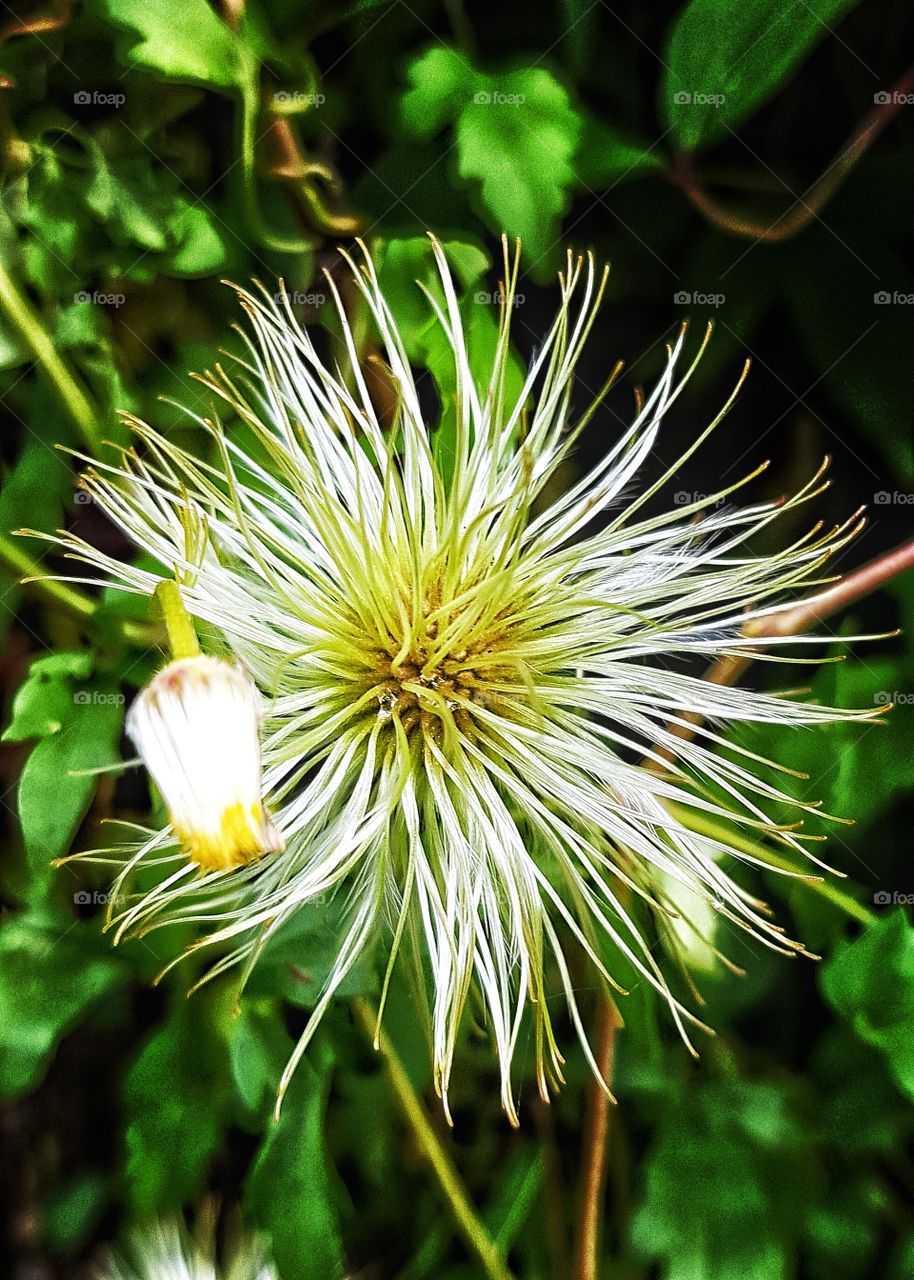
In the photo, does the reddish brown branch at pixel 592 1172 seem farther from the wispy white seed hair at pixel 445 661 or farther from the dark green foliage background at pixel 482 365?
the wispy white seed hair at pixel 445 661

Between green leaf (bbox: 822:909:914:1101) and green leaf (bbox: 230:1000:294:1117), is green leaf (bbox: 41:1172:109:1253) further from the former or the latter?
green leaf (bbox: 822:909:914:1101)

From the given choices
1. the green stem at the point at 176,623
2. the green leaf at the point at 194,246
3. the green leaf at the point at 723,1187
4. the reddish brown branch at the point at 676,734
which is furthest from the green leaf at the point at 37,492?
the green leaf at the point at 723,1187

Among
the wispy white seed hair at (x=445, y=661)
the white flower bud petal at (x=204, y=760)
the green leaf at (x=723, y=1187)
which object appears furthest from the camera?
the green leaf at (x=723, y=1187)

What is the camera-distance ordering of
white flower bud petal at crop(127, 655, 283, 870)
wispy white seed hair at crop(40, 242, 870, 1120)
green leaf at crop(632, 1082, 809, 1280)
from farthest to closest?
green leaf at crop(632, 1082, 809, 1280) → wispy white seed hair at crop(40, 242, 870, 1120) → white flower bud petal at crop(127, 655, 283, 870)

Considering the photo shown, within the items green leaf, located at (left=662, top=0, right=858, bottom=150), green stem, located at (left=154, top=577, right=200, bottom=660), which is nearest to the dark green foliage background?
green leaf, located at (left=662, top=0, right=858, bottom=150)

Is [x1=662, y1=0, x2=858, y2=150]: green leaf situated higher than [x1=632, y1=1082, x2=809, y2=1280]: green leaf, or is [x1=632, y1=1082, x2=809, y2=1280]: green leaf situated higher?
[x1=662, y1=0, x2=858, y2=150]: green leaf

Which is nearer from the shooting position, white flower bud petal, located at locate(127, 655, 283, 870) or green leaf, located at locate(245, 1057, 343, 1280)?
white flower bud petal, located at locate(127, 655, 283, 870)

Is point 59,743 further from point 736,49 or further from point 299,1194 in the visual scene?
point 736,49
